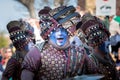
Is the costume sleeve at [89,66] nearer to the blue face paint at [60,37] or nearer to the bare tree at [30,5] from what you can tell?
the blue face paint at [60,37]

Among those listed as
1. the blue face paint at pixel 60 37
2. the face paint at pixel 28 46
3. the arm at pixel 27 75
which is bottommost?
the arm at pixel 27 75

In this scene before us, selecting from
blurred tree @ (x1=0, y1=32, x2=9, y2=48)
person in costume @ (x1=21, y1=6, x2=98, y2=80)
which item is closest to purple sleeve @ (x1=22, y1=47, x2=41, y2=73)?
person in costume @ (x1=21, y1=6, x2=98, y2=80)

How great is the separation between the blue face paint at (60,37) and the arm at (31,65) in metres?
0.23

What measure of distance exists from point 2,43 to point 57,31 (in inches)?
702

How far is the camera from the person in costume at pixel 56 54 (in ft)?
21.2

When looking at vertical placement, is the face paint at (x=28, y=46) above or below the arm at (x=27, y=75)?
above

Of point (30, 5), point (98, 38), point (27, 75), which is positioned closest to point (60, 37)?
point (27, 75)

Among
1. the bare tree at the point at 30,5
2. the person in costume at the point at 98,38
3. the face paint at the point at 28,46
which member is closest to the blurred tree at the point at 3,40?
→ the bare tree at the point at 30,5

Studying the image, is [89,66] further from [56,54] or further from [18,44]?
[18,44]

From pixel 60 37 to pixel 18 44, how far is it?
2.29 m

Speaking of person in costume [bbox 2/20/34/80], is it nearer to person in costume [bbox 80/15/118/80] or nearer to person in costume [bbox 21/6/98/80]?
person in costume [bbox 80/15/118/80]

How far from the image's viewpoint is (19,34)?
8.91 metres

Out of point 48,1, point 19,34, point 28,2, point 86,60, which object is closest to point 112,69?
point 86,60

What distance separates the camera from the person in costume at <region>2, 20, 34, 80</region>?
8414 mm
